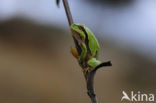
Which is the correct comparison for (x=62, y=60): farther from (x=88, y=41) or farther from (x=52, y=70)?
(x=88, y=41)

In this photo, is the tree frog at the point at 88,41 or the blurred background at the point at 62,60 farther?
the blurred background at the point at 62,60

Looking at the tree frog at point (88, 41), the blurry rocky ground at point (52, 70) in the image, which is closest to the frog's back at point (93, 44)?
the tree frog at point (88, 41)

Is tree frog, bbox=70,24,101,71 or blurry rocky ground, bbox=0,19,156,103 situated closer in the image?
tree frog, bbox=70,24,101,71

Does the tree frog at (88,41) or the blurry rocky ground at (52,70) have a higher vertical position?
the tree frog at (88,41)

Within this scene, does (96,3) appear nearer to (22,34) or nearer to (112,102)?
(22,34)

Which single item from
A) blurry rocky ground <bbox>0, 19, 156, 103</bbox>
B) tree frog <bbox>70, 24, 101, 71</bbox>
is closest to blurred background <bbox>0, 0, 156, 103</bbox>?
blurry rocky ground <bbox>0, 19, 156, 103</bbox>

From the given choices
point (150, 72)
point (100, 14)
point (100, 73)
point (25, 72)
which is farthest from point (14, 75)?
point (150, 72)

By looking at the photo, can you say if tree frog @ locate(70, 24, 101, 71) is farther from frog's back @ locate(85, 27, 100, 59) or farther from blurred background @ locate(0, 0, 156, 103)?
blurred background @ locate(0, 0, 156, 103)

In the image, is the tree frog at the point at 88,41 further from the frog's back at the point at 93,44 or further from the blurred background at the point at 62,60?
the blurred background at the point at 62,60
